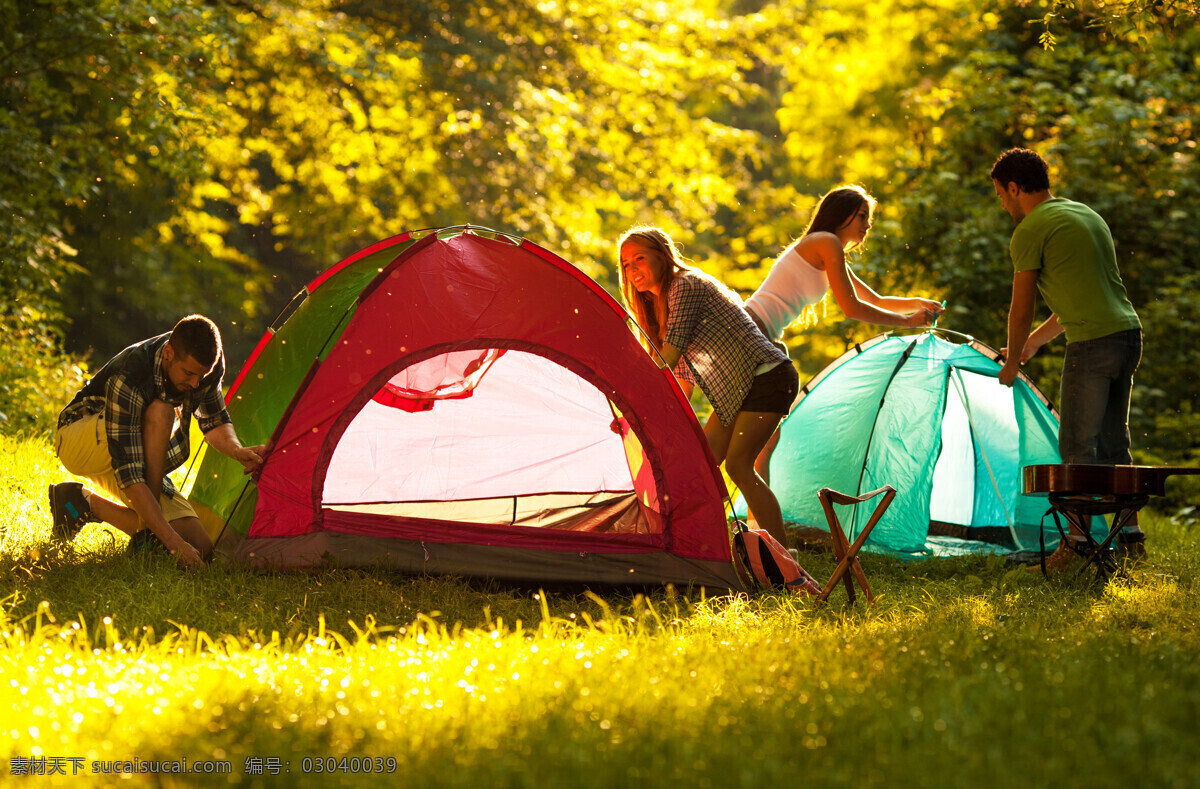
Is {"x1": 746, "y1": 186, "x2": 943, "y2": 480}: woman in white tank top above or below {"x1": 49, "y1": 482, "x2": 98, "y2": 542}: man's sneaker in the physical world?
above

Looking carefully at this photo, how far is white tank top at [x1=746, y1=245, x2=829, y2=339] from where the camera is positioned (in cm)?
465

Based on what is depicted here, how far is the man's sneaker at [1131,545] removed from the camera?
4.61 meters

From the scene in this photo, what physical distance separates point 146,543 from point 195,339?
0.92 meters

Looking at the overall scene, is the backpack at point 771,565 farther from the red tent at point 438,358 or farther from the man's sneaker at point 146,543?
the man's sneaker at point 146,543

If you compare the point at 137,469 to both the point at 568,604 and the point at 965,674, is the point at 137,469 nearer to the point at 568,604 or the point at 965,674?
the point at 568,604

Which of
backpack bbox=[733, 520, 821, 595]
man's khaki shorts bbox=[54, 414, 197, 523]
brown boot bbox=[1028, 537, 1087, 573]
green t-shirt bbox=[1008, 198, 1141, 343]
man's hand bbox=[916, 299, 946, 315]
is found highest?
green t-shirt bbox=[1008, 198, 1141, 343]

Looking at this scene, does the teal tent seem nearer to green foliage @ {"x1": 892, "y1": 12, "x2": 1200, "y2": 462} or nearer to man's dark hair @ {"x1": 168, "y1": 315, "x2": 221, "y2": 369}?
man's dark hair @ {"x1": 168, "y1": 315, "x2": 221, "y2": 369}

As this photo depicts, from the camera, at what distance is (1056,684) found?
2574 mm

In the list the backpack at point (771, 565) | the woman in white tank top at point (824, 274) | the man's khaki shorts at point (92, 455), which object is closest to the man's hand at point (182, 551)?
the man's khaki shorts at point (92, 455)

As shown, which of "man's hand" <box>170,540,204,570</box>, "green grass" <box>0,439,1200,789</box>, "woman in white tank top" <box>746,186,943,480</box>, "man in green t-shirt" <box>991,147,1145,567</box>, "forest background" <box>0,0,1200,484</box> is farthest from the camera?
"forest background" <box>0,0,1200,484</box>

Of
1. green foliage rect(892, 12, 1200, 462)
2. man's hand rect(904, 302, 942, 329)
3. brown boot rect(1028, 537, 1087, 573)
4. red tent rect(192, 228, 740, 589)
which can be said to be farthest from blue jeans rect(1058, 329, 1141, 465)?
green foliage rect(892, 12, 1200, 462)

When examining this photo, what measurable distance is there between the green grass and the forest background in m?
4.24

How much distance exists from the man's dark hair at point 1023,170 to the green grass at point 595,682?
5.92 ft

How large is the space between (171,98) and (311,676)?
7735mm
